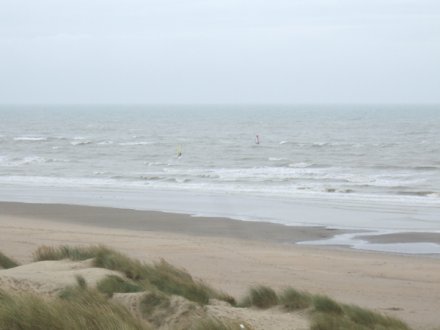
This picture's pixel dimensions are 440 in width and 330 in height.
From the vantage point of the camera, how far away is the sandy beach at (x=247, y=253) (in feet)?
33.8

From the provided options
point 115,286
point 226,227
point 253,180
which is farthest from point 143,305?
point 253,180

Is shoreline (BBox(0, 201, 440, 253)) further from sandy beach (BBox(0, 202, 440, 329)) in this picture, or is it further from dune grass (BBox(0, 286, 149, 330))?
dune grass (BBox(0, 286, 149, 330))

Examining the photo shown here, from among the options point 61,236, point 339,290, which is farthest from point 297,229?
point 339,290

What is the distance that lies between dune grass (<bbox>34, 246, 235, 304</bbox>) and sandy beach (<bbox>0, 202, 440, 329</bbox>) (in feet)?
3.67

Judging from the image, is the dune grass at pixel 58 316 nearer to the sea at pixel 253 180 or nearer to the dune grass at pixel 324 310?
the dune grass at pixel 324 310

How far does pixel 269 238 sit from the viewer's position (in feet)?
53.3

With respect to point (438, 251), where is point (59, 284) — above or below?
above

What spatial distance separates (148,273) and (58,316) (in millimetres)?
3173

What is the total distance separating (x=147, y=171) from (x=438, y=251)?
23.3 m

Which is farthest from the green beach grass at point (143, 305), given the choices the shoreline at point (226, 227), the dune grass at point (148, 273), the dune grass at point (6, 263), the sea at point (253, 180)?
the sea at point (253, 180)

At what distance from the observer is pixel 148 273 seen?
890 centimetres

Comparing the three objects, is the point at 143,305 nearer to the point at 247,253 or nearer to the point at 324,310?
the point at 324,310

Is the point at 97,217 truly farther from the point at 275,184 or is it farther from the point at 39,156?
the point at 39,156

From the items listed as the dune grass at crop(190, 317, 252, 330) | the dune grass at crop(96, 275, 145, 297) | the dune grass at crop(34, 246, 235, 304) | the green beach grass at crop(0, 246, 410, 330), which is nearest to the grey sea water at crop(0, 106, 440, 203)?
the dune grass at crop(34, 246, 235, 304)
